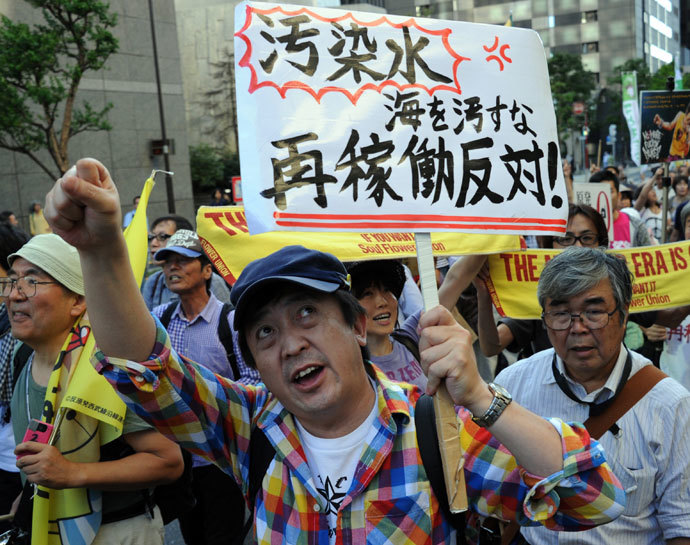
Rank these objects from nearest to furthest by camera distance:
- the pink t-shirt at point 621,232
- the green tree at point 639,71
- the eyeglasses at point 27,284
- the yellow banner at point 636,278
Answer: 1. the eyeglasses at point 27,284
2. the yellow banner at point 636,278
3. the pink t-shirt at point 621,232
4. the green tree at point 639,71

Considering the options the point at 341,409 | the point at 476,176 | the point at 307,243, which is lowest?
the point at 341,409

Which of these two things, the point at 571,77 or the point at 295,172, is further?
the point at 571,77

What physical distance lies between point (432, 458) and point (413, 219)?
67 cm

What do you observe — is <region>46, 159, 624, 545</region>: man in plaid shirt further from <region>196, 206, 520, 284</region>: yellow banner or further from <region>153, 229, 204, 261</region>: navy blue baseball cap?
<region>153, 229, 204, 261</region>: navy blue baseball cap

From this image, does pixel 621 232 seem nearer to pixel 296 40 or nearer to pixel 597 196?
pixel 597 196

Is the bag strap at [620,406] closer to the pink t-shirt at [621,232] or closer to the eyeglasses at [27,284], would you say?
the eyeglasses at [27,284]

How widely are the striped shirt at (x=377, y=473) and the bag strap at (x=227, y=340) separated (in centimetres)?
207

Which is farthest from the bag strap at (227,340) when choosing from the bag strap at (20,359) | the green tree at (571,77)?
the green tree at (571,77)

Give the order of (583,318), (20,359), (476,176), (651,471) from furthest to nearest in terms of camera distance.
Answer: (20,359) < (583,318) < (651,471) < (476,176)

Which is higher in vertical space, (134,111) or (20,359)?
(134,111)

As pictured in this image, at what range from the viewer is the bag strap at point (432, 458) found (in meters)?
1.68

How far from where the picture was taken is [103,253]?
167 centimetres

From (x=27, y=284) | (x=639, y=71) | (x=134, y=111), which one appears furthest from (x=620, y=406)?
(x=639, y=71)

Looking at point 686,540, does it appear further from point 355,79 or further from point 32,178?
point 32,178
